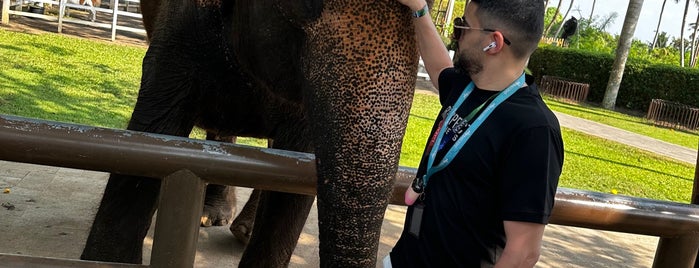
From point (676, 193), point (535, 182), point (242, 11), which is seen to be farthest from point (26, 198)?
point (676, 193)

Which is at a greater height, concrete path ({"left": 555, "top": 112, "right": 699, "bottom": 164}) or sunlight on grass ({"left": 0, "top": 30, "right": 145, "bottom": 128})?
sunlight on grass ({"left": 0, "top": 30, "right": 145, "bottom": 128})

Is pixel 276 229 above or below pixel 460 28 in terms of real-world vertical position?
below

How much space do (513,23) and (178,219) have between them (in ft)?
3.82

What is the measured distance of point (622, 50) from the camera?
71.6 feet

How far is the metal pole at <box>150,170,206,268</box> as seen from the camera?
2311 millimetres

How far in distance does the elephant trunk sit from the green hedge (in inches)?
942

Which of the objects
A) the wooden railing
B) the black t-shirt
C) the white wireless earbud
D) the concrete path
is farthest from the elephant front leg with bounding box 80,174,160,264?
the wooden railing

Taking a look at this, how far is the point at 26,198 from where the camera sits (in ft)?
17.0

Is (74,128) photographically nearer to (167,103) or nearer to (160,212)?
(160,212)

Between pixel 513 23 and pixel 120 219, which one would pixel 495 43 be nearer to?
pixel 513 23

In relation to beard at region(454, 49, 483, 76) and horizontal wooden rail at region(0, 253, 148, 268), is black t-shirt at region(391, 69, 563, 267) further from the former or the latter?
horizontal wooden rail at region(0, 253, 148, 268)

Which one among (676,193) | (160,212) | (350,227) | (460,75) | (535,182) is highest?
(460,75)

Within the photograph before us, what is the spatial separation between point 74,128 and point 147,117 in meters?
0.85

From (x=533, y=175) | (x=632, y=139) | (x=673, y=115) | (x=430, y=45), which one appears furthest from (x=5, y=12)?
(x=673, y=115)
